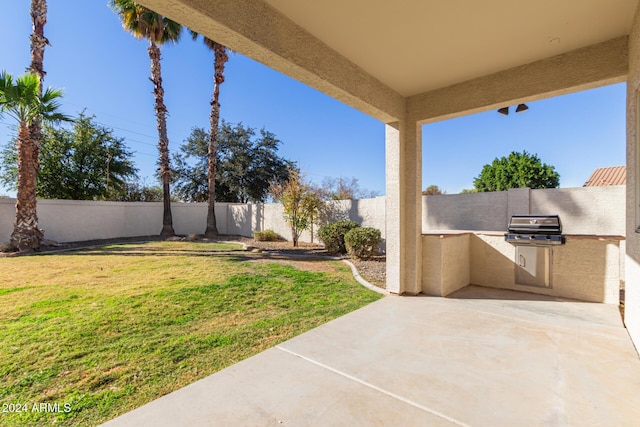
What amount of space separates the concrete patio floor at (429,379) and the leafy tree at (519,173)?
1673cm

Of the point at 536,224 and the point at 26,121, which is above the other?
the point at 26,121

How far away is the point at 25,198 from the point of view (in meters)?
9.30

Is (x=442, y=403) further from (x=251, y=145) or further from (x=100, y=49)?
(x=251, y=145)

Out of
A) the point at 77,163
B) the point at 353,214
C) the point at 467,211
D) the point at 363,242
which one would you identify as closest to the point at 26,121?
the point at 77,163

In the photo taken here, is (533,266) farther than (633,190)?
Yes

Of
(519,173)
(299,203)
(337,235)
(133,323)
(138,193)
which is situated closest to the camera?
(133,323)

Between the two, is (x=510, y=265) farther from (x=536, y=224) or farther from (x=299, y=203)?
(x=299, y=203)

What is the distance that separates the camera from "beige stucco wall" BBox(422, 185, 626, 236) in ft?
22.9

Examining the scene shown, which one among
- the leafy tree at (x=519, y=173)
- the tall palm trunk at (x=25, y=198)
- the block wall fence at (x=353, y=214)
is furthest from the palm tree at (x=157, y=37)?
the leafy tree at (x=519, y=173)

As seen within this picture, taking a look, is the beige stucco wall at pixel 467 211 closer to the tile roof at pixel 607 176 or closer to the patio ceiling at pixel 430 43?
the patio ceiling at pixel 430 43

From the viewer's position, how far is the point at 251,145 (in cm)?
2077

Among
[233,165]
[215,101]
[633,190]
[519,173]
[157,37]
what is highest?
[157,37]

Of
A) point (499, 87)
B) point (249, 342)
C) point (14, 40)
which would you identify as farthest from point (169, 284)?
point (14, 40)

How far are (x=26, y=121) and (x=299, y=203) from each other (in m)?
9.23
